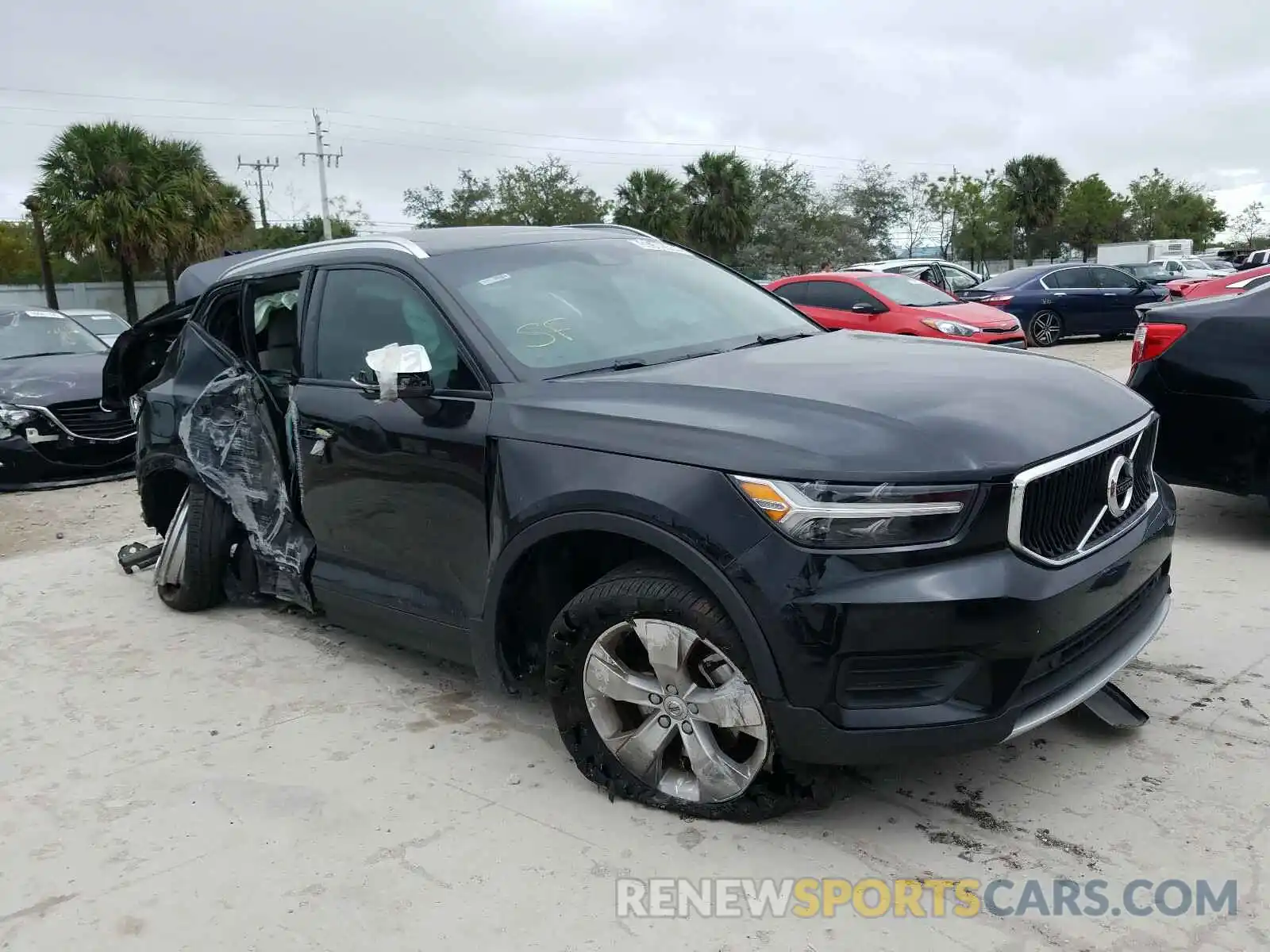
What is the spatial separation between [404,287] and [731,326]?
3.94 ft

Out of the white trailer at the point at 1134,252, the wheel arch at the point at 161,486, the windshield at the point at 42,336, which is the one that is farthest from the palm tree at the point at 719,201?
the wheel arch at the point at 161,486

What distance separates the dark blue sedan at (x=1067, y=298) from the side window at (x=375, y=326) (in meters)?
15.2

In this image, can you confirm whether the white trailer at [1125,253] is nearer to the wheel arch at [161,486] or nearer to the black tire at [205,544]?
the wheel arch at [161,486]

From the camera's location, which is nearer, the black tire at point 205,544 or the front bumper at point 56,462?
the black tire at point 205,544

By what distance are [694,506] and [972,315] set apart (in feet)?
36.6


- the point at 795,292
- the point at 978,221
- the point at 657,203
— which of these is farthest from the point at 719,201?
the point at 795,292

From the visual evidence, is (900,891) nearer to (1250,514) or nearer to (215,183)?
(1250,514)

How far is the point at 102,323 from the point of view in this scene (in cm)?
1345

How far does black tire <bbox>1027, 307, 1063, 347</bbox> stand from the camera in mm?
18062

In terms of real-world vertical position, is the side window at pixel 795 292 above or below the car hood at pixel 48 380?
above

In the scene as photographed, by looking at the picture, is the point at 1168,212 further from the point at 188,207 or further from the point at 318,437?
the point at 318,437

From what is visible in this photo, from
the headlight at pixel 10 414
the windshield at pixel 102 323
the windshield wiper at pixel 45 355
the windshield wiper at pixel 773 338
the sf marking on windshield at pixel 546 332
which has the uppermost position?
the sf marking on windshield at pixel 546 332

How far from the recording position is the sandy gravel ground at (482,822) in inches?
103

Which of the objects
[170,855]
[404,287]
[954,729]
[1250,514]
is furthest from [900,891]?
[1250,514]
